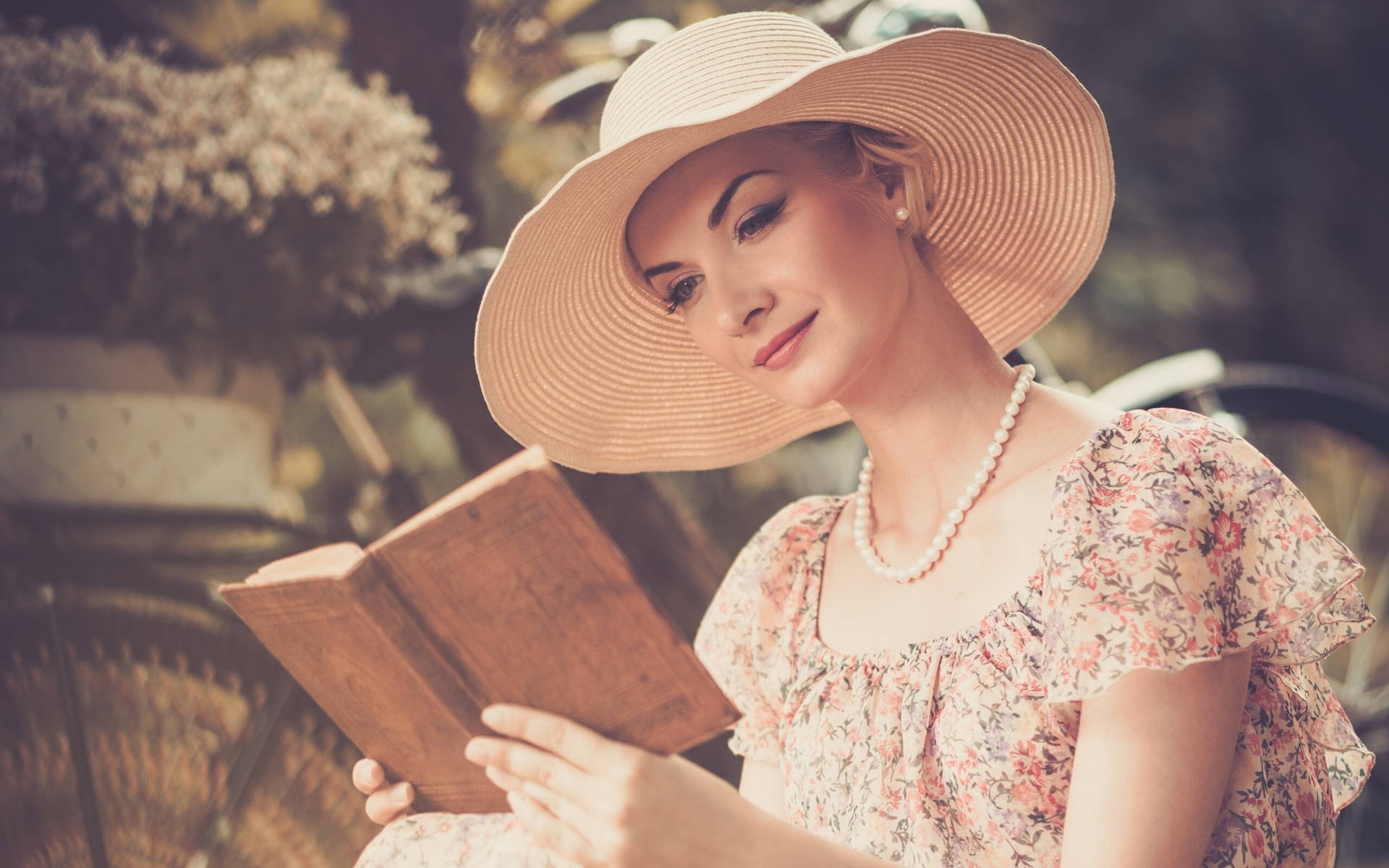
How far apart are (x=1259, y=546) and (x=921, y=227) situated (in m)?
0.43

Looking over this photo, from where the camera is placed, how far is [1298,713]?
854mm

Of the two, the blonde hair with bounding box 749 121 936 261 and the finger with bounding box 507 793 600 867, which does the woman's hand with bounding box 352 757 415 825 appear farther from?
the blonde hair with bounding box 749 121 936 261

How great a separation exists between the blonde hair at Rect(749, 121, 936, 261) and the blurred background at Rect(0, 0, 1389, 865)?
44 centimetres

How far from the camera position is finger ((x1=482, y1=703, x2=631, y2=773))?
621 mm

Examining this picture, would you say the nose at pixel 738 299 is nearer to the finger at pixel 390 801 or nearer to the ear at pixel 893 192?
the ear at pixel 893 192

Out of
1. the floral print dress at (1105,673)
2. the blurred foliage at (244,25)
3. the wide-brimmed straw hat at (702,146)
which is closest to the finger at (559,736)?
the floral print dress at (1105,673)

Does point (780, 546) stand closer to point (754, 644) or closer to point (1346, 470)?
point (754, 644)

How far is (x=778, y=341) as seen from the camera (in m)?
0.90

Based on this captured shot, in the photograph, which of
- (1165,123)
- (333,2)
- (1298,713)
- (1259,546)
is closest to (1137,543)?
(1259,546)

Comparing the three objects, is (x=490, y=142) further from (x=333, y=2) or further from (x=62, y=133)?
(x=62, y=133)

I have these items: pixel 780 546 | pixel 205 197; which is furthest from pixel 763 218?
pixel 205 197

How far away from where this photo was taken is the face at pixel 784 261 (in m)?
0.89

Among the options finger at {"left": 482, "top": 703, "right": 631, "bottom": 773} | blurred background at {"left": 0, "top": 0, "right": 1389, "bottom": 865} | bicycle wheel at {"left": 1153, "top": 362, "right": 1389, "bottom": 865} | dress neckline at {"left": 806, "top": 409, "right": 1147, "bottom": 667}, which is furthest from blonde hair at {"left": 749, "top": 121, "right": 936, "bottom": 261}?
bicycle wheel at {"left": 1153, "top": 362, "right": 1389, "bottom": 865}

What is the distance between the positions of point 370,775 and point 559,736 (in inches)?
10.2
